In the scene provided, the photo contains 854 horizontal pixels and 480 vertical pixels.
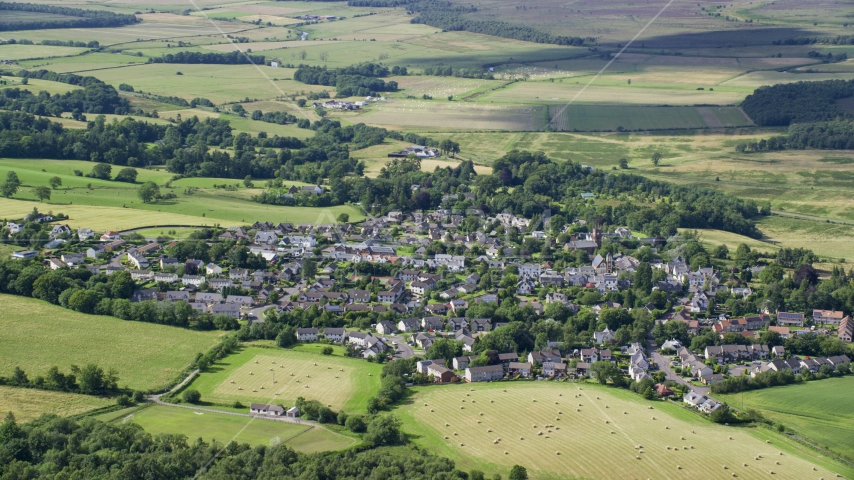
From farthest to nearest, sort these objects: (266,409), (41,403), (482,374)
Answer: (482,374) < (266,409) < (41,403)

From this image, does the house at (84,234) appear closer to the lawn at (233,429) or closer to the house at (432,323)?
the house at (432,323)

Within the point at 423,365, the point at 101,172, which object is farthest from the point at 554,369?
the point at 101,172

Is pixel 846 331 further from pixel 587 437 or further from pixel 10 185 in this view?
pixel 10 185

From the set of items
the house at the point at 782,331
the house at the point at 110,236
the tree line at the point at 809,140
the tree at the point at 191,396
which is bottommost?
the house at the point at 782,331

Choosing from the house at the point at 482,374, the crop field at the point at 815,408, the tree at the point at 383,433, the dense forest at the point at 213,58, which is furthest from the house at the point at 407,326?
the dense forest at the point at 213,58

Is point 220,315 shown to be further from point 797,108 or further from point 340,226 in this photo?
point 797,108

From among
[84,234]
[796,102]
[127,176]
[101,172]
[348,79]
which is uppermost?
[348,79]
